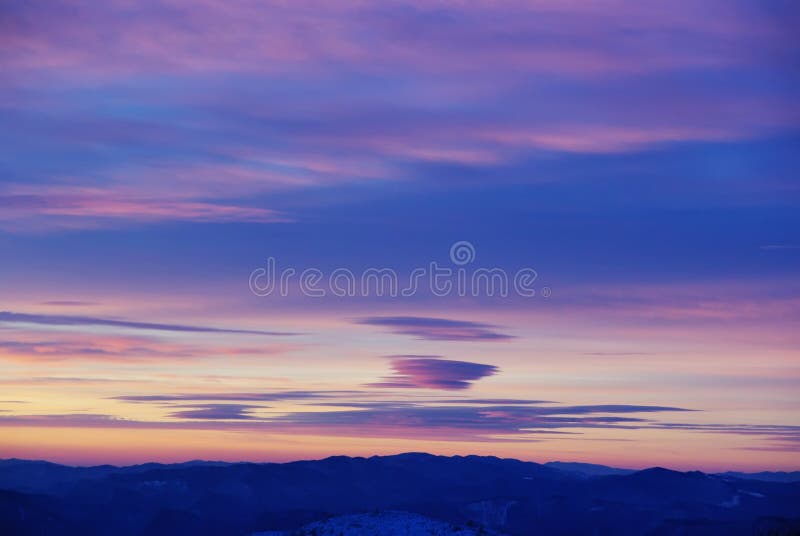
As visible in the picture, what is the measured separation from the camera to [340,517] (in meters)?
104

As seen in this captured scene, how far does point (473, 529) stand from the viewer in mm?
95750

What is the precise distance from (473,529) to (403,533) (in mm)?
6966

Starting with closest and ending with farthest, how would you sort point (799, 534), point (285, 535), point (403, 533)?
point (403, 533), point (285, 535), point (799, 534)

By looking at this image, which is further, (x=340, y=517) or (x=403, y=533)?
(x=340, y=517)

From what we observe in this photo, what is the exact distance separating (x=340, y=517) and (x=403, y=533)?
11.7m

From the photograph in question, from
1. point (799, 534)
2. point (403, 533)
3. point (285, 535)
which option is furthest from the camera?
point (799, 534)

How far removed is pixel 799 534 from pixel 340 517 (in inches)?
4793

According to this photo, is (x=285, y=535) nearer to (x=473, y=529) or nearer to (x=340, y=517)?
(x=340, y=517)

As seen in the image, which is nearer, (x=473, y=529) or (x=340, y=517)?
(x=473, y=529)

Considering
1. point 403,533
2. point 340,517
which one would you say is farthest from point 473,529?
point 340,517

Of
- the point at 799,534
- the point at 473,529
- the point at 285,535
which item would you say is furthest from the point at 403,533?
the point at 799,534

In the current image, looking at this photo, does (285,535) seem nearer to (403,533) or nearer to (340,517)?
(340,517)

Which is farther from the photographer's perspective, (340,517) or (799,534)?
(799,534)

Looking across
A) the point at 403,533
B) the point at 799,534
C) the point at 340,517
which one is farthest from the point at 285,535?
the point at 799,534
